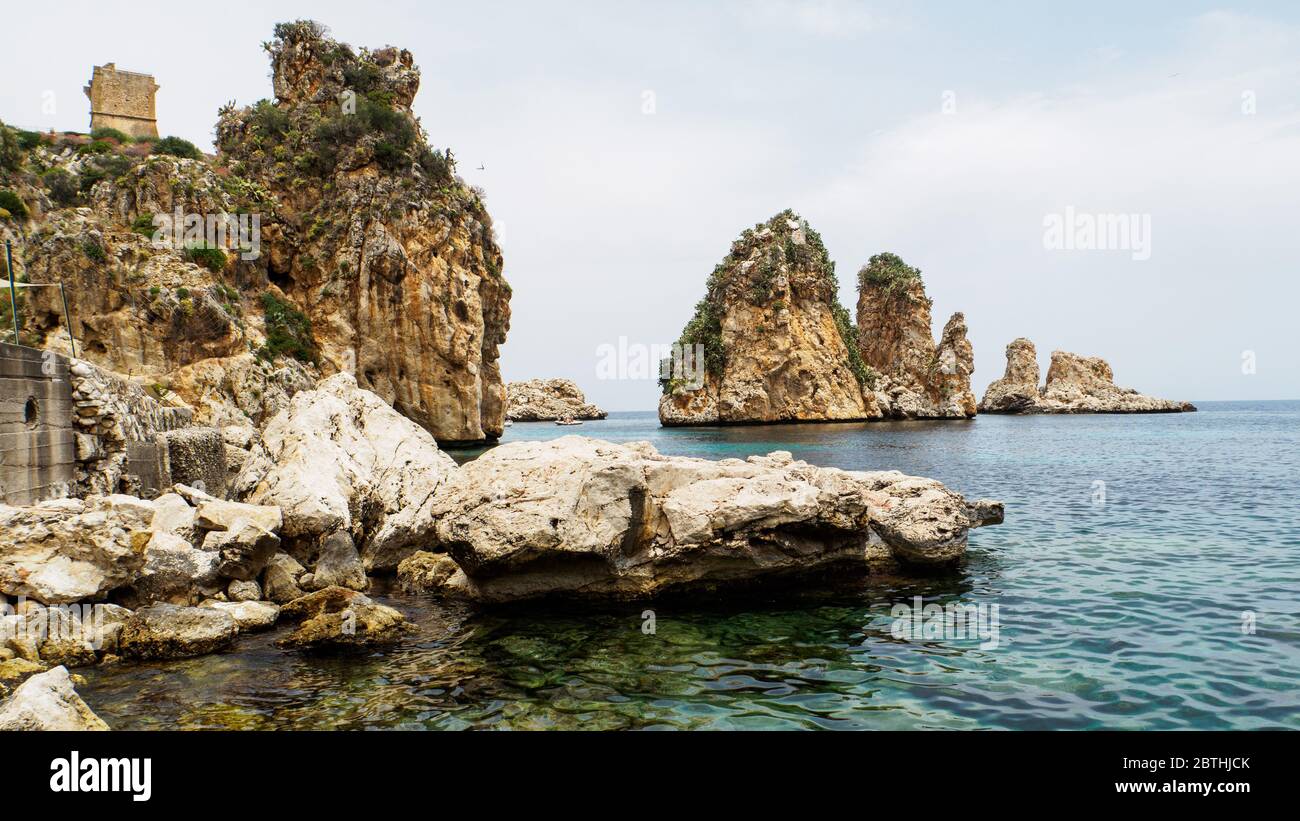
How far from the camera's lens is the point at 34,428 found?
12.1 meters

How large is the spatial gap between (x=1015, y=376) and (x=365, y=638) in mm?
146376

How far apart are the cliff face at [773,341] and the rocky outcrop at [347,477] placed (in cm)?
7432

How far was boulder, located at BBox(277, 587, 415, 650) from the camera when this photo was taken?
10898 millimetres

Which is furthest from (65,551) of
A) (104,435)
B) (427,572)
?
(427,572)

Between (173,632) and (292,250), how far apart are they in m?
48.4

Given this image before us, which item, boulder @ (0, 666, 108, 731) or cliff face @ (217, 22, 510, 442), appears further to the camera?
cliff face @ (217, 22, 510, 442)

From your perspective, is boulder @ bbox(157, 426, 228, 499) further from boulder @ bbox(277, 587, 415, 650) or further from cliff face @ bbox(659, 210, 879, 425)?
cliff face @ bbox(659, 210, 879, 425)

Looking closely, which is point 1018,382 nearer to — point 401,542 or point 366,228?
point 366,228

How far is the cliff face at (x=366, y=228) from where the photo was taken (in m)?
52.1

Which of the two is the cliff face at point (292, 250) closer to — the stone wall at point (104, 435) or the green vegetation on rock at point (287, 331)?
the green vegetation on rock at point (287, 331)

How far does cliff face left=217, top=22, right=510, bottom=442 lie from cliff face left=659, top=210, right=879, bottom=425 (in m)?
42.3

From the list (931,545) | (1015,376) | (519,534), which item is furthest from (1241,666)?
(1015,376)

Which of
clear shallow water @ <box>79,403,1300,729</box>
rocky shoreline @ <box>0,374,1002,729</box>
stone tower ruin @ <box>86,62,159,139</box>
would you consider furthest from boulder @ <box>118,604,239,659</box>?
stone tower ruin @ <box>86,62,159,139</box>

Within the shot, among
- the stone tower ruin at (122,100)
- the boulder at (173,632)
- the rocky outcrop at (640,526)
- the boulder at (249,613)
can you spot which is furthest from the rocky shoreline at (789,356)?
the boulder at (173,632)
